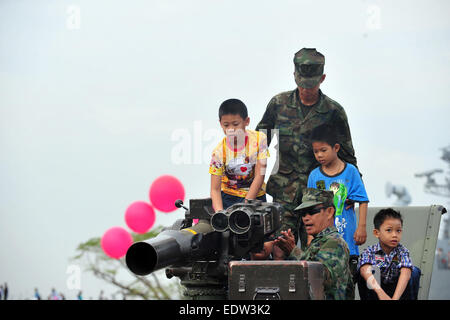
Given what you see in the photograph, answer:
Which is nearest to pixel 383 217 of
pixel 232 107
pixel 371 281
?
pixel 371 281

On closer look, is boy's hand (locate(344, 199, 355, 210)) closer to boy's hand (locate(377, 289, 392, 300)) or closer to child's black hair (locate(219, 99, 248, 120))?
boy's hand (locate(377, 289, 392, 300))

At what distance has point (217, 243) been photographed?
14.1 ft

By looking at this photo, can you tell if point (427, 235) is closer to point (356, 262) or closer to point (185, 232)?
point (356, 262)

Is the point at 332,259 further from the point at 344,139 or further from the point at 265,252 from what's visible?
the point at 344,139

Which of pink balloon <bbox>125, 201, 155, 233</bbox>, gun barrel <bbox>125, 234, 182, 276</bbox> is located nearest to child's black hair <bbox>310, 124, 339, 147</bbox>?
gun barrel <bbox>125, 234, 182, 276</bbox>

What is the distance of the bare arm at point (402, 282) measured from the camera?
15.9 feet

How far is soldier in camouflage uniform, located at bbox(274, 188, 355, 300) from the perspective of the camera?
421cm

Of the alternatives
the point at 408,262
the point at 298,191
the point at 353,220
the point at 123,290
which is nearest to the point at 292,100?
the point at 298,191

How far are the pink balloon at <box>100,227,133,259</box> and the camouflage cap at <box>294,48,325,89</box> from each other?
532cm

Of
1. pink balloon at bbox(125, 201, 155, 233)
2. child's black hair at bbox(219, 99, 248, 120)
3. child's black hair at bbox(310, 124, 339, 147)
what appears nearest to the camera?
child's black hair at bbox(219, 99, 248, 120)

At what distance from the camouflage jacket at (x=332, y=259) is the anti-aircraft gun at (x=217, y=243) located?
279 millimetres

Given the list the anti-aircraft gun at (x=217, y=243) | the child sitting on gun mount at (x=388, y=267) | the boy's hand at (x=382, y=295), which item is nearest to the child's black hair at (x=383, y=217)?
the child sitting on gun mount at (x=388, y=267)

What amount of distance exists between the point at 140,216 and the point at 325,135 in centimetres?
507
